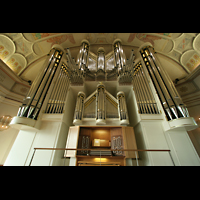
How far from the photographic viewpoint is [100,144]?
409 cm

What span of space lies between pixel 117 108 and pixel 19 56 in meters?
6.28

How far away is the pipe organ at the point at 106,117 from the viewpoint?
334cm

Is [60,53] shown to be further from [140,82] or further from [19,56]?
[140,82]

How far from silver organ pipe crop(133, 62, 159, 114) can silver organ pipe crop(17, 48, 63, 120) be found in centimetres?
402

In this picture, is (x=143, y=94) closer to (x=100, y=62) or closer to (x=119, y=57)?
(x=119, y=57)

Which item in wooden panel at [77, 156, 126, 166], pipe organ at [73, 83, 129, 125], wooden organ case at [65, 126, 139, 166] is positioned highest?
pipe organ at [73, 83, 129, 125]

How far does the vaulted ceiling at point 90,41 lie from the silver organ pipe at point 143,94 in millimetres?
2380

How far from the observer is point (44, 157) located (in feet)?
10.7

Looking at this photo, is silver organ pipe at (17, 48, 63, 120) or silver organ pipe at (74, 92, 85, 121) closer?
silver organ pipe at (17, 48, 63, 120)

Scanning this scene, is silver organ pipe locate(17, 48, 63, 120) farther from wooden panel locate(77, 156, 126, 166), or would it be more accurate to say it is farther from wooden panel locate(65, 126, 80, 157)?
wooden panel locate(77, 156, 126, 166)

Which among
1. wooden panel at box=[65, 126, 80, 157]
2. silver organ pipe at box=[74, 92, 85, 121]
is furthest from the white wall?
silver organ pipe at box=[74, 92, 85, 121]

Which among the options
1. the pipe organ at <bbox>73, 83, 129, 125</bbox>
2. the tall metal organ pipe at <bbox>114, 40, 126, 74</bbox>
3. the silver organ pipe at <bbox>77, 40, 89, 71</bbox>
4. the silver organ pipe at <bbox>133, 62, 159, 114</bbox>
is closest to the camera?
the pipe organ at <bbox>73, 83, 129, 125</bbox>

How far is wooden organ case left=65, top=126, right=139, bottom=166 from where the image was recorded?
3.52 metres

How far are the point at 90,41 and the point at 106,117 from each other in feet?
19.1
